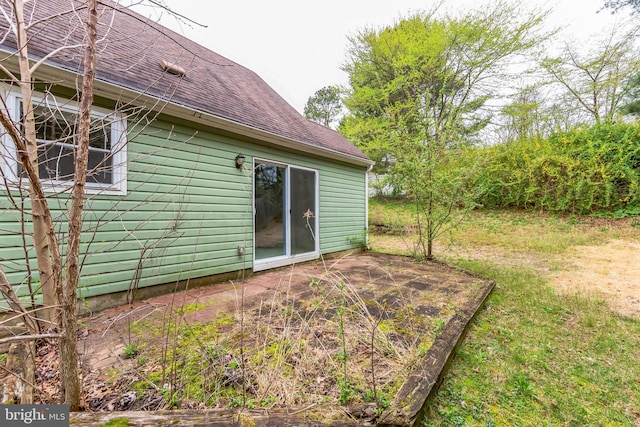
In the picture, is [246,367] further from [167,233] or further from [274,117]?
[274,117]

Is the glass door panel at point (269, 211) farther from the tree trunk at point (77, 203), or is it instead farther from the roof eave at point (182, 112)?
the tree trunk at point (77, 203)

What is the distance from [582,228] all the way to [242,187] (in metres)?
9.67

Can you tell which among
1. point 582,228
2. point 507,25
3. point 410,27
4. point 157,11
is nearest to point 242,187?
point 157,11

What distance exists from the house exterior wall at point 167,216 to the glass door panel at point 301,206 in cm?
48

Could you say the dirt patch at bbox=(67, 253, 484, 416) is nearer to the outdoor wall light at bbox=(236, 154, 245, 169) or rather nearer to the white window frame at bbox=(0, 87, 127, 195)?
the white window frame at bbox=(0, 87, 127, 195)

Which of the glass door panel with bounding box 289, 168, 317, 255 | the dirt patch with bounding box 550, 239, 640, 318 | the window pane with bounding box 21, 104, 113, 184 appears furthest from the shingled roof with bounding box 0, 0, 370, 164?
the dirt patch with bounding box 550, 239, 640, 318

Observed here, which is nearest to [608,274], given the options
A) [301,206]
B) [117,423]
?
[301,206]

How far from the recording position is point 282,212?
16.8ft

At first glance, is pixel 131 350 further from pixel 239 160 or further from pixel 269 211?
pixel 269 211

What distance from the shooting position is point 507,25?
10961 millimetres

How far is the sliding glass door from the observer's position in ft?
15.6

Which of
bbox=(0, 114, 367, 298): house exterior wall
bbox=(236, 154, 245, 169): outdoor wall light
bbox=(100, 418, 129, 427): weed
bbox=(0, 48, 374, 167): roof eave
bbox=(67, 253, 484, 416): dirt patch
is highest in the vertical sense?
bbox=(0, 48, 374, 167): roof eave

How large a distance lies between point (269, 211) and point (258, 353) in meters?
3.12

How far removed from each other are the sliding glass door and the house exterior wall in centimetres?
22
